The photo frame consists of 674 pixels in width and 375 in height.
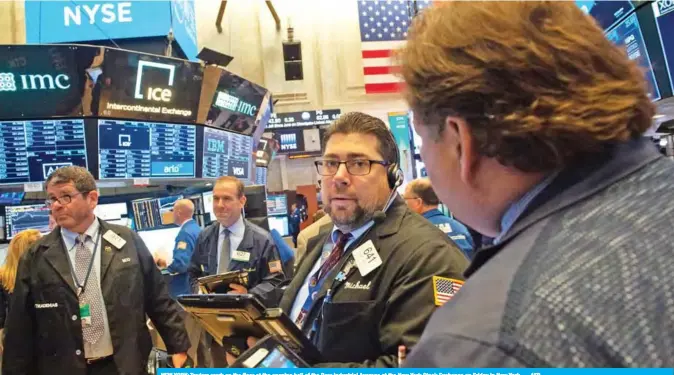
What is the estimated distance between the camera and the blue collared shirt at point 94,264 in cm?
257

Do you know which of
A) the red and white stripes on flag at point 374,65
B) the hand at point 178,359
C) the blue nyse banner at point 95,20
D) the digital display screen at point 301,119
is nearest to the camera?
the hand at point 178,359

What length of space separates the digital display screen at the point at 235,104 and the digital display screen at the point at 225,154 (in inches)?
3.9

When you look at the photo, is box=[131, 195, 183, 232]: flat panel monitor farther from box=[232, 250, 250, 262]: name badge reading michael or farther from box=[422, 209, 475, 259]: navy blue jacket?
box=[422, 209, 475, 259]: navy blue jacket

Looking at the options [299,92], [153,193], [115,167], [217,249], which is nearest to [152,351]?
[217,249]

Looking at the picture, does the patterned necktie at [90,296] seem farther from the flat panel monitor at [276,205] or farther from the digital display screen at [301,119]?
the digital display screen at [301,119]

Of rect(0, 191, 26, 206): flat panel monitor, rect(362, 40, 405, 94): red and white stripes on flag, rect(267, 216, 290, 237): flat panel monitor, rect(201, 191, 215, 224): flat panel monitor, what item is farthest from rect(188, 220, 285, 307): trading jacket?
rect(362, 40, 405, 94): red and white stripes on flag

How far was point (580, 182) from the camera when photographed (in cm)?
66

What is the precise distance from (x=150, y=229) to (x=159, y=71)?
6.20ft

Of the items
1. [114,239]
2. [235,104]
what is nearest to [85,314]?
[114,239]

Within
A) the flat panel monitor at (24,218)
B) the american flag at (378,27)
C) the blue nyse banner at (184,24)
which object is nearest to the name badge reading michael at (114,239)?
the flat panel monitor at (24,218)

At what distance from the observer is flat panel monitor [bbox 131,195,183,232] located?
5934mm

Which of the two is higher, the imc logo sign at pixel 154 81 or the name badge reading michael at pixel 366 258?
the imc logo sign at pixel 154 81

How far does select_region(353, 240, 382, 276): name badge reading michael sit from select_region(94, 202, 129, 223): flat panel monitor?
16.4 feet

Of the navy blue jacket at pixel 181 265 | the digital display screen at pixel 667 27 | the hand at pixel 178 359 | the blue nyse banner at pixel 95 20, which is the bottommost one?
the hand at pixel 178 359
